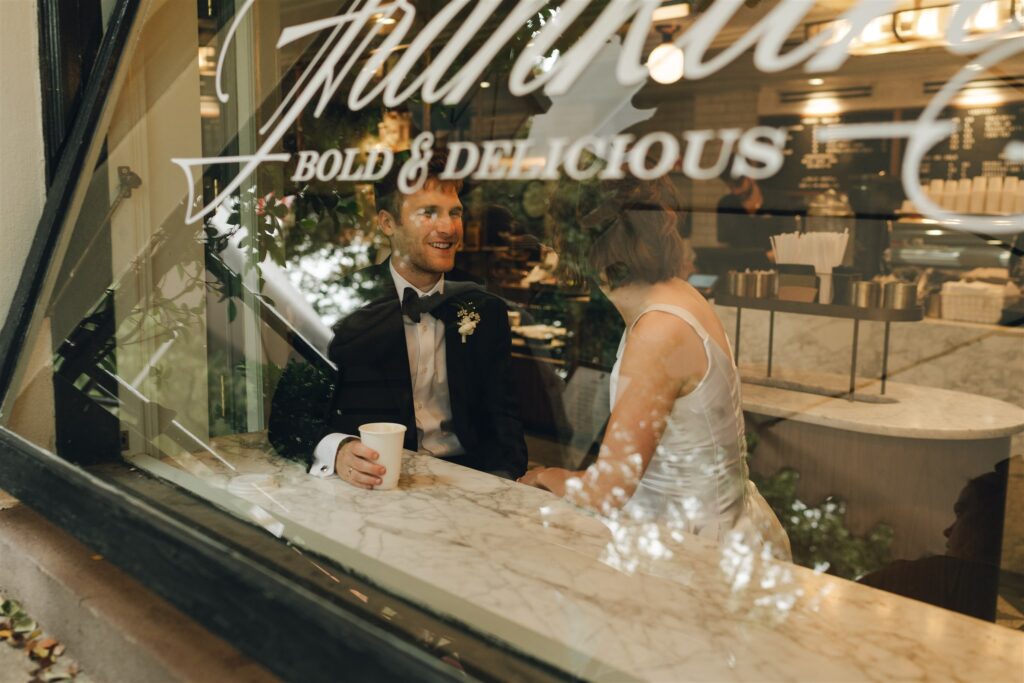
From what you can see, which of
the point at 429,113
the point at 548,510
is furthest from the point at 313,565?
the point at 429,113

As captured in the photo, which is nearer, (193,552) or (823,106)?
(823,106)

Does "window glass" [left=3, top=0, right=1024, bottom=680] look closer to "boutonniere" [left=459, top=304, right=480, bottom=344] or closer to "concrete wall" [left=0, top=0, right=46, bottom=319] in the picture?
"boutonniere" [left=459, top=304, right=480, bottom=344]

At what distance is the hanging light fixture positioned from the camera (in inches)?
46.9

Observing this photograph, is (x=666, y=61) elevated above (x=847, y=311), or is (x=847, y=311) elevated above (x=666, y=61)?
(x=666, y=61)

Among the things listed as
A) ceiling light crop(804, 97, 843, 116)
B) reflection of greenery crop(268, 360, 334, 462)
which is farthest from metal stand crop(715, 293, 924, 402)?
reflection of greenery crop(268, 360, 334, 462)

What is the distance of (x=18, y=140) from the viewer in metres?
2.28

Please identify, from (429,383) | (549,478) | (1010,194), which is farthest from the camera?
(429,383)

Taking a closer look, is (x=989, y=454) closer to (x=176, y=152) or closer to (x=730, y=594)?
(x=730, y=594)

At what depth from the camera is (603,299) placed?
1397mm

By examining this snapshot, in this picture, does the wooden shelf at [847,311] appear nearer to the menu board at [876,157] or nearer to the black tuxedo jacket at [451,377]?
the menu board at [876,157]

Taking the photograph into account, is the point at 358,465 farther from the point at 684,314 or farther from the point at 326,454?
the point at 684,314

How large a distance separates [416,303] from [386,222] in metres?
0.18

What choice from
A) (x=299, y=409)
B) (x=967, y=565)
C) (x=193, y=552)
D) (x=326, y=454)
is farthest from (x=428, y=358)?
(x=967, y=565)

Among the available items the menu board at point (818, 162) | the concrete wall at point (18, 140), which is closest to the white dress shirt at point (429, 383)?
the menu board at point (818, 162)
